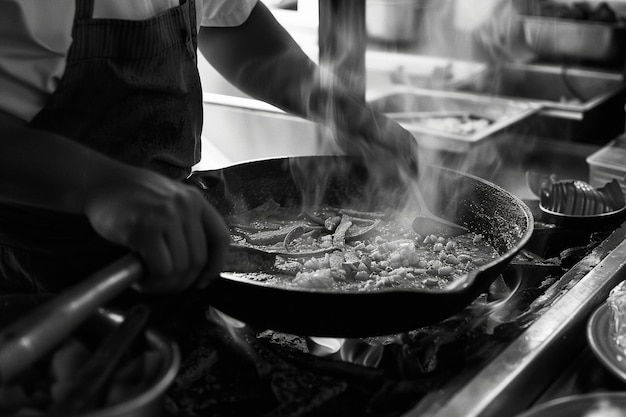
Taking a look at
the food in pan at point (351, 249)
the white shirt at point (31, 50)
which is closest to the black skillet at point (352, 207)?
the food in pan at point (351, 249)

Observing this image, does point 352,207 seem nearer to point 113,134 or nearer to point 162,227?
point 113,134

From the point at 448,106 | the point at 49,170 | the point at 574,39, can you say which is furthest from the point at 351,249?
the point at 574,39

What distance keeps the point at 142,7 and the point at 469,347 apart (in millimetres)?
Result: 1029

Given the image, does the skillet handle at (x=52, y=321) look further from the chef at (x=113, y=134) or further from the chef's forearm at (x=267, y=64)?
the chef's forearm at (x=267, y=64)

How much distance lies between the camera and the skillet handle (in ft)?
2.48

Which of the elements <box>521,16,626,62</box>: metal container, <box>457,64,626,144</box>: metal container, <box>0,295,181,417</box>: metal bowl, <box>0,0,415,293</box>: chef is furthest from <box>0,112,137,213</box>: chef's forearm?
<box>521,16,626,62</box>: metal container

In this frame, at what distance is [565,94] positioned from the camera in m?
4.00

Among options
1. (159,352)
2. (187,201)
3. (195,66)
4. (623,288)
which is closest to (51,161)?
(187,201)

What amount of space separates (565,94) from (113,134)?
3.17 m

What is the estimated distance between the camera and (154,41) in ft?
5.19

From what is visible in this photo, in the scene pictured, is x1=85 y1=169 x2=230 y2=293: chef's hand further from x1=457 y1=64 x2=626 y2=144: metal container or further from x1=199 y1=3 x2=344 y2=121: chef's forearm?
x1=457 y1=64 x2=626 y2=144: metal container

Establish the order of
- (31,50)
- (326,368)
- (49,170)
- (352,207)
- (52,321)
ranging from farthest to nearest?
(352,207) → (31,50) → (326,368) → (49,170) → (52,321)

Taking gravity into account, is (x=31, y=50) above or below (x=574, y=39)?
above

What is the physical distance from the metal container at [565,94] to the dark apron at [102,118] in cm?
229
